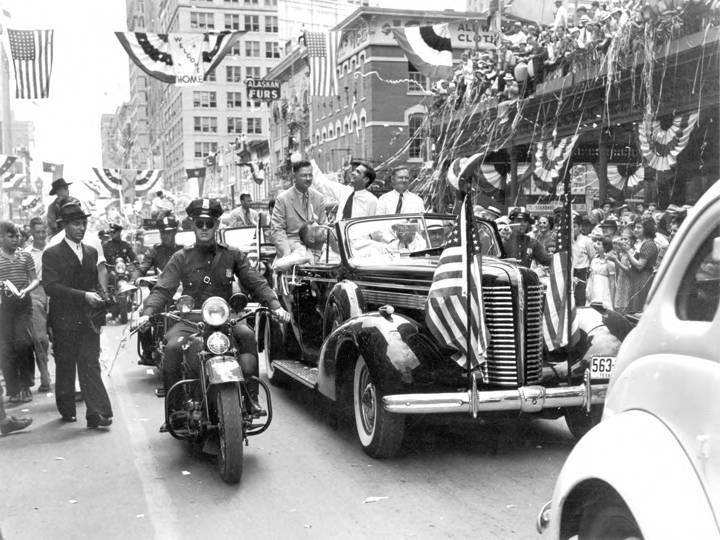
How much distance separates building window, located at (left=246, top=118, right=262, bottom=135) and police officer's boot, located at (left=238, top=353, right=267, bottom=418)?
249 ft

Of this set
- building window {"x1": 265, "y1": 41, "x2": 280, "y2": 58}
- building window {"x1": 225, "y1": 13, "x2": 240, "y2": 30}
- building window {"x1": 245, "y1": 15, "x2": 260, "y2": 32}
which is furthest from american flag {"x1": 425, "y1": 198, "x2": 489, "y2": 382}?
building window {"x1": 265, "y1": 41, "x2": 280, "y2": 58}

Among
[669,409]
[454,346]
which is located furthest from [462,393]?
[669,409]

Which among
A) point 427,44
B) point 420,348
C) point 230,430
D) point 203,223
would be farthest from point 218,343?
point 427,44

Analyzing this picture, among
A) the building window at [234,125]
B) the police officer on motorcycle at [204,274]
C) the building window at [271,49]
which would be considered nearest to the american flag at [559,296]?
the police officer on motorcycle at [204,274]

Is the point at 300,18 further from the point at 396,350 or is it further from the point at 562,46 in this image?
the point at 396,350

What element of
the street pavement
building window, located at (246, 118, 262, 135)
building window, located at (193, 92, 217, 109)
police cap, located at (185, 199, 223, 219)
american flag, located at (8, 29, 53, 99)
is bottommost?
the street pavement

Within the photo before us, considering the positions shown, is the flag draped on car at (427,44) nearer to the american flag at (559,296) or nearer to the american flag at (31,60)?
the american flag at (31,60)

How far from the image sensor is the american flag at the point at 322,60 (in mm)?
21000

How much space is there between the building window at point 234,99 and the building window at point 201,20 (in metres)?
24.4

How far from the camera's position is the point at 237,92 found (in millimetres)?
65625

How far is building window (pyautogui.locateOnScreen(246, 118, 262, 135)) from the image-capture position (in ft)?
267

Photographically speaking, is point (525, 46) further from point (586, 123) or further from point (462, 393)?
point (462, 393)

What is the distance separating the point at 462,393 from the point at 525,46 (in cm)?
1255

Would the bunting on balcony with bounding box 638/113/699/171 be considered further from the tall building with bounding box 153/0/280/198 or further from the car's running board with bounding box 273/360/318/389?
the tall building with bounding box 153/0/280/198
